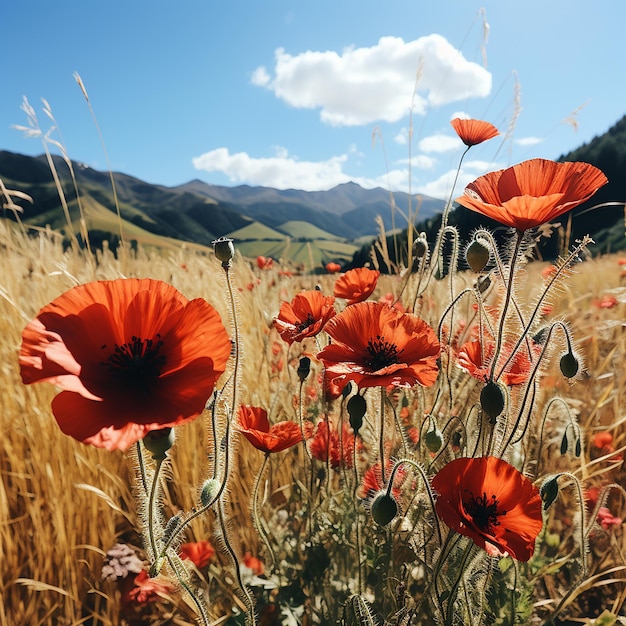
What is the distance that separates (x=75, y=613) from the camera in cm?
156

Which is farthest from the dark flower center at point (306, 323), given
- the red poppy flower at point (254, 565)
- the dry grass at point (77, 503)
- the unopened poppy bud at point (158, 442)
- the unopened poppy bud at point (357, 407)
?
the red poppy flower at point (254, 565)

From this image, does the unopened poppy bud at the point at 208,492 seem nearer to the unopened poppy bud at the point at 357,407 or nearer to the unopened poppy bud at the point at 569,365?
the unopened poppy bud at the point at 357,407

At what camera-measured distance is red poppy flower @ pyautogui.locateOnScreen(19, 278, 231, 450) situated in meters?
0.60

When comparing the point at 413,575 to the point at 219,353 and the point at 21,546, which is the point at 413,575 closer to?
the point at 219,353

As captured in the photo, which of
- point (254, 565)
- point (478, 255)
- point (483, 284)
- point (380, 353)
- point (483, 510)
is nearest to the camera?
point (483, 510)

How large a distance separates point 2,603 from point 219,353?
1381 millimetres

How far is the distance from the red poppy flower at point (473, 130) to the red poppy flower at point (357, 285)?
0.45 meters

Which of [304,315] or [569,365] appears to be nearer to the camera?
[569,365]

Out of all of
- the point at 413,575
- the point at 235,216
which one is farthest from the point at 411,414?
the point at 235,216

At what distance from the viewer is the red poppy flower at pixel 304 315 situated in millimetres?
1174

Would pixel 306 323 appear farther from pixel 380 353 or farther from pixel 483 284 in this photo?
pixel 483 284

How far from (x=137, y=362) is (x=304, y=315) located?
2.16 ft

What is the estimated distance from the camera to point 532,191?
903 mm

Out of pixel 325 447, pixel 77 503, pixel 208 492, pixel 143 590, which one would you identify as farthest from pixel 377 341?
pixel 77 503
